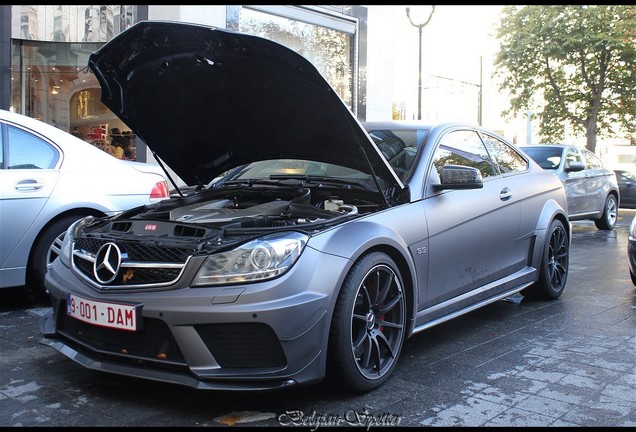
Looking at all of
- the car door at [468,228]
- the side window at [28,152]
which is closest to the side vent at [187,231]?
the car door at [468,228]

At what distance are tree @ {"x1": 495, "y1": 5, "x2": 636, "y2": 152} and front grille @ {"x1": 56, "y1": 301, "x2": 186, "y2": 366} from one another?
70.3ft

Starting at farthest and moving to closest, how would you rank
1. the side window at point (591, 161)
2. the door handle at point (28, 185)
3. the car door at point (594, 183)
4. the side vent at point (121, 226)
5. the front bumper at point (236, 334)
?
1. the side window at point (591, 161)
2. the car door at point (594, 183)
3. the door handle at point (28, 185)
4. the side vent at point (121, 226)
5. the front bumper at point (236, 334)

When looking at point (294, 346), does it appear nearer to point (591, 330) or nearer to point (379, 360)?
point (379, 360)

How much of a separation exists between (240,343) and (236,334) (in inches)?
1.8

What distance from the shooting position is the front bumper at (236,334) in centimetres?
297

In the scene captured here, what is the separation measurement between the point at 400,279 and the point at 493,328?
1527 mm

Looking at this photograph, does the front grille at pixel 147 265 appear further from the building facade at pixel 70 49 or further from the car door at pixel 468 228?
the building facade at pixel 70 49

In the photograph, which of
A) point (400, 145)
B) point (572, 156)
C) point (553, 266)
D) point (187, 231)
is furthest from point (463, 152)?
point (572, 156)

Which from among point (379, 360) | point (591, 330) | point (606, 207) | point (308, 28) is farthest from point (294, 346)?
point (308, 28)

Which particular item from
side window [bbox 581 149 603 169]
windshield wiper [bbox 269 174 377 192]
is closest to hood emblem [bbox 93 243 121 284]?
windshield wiper [bbox 269 174 377 192]

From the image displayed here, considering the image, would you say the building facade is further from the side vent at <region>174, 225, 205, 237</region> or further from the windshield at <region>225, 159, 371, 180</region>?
the side vent at <region>174, 225, 205, 237</region>

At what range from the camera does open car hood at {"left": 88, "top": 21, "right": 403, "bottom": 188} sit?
12.0 ft

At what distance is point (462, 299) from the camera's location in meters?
4.36

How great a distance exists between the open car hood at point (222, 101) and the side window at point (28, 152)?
1.14 meters
